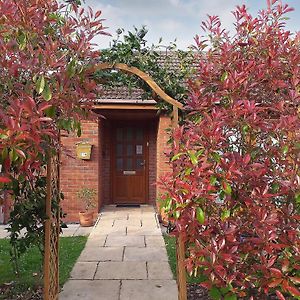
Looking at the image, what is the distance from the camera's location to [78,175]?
833cm

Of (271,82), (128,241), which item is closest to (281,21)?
(271,82)

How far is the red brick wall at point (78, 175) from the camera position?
27.2 feet

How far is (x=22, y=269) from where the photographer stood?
4832mm

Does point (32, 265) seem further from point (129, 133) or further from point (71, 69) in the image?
point (129, 133)

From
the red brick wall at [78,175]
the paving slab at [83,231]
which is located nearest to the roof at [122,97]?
the red brick wall at [78,175]

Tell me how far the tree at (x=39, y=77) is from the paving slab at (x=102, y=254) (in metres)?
2.58

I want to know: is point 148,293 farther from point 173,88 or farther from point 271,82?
point 271,82

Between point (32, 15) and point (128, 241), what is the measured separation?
4462 millimetres

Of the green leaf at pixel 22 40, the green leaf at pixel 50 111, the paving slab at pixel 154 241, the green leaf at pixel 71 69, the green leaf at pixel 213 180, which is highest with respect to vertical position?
the green leaf at pixel 22 40

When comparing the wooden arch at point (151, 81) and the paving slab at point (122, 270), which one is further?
the paving slab at point (122, 270)

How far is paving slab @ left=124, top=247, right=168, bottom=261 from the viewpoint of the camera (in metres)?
5.36

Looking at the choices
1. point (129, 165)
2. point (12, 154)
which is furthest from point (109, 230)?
point (12, 154)

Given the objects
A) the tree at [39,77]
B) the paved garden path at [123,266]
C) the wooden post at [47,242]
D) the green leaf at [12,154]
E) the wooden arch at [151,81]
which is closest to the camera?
the green leaf at [12,154]

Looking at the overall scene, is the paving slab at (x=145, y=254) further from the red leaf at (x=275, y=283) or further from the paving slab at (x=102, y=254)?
the red leaf at (x=275, y=283)
